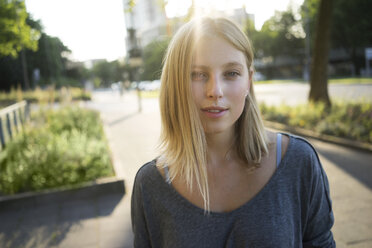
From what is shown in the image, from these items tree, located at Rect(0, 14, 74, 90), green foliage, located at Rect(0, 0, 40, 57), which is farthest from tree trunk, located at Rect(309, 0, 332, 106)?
tree, located at Rect(0, 14, 74, 90)

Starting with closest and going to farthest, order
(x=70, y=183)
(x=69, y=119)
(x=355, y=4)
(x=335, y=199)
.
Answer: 1. (x=335, y=199)
2. (x=70, y=183)
3. (x=69, y=119)
4. (x=355, y=4)

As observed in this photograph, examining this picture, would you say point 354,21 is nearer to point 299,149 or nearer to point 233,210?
point 299,149

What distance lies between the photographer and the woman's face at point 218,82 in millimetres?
1298

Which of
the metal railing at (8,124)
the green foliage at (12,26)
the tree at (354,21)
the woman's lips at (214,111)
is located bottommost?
the metal railing at (8,124)

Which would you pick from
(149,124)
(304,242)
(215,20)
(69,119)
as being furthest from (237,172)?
(149,124)

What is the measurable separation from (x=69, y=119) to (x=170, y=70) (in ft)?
30.5

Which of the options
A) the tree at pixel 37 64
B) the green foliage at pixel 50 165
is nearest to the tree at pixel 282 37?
the tree at pixel 37 64

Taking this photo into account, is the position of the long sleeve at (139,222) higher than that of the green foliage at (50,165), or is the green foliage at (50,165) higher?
the long sleeve at (139,222)

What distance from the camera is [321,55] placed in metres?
10.2

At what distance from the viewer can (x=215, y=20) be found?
1.32 metres

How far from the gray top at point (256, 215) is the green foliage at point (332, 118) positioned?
237 inches

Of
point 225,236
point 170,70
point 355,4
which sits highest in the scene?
point 355,4

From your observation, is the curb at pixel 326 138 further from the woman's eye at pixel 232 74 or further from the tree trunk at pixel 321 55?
the woman's eye at pixel 232 74

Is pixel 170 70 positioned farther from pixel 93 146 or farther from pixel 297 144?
pixel 93 146
